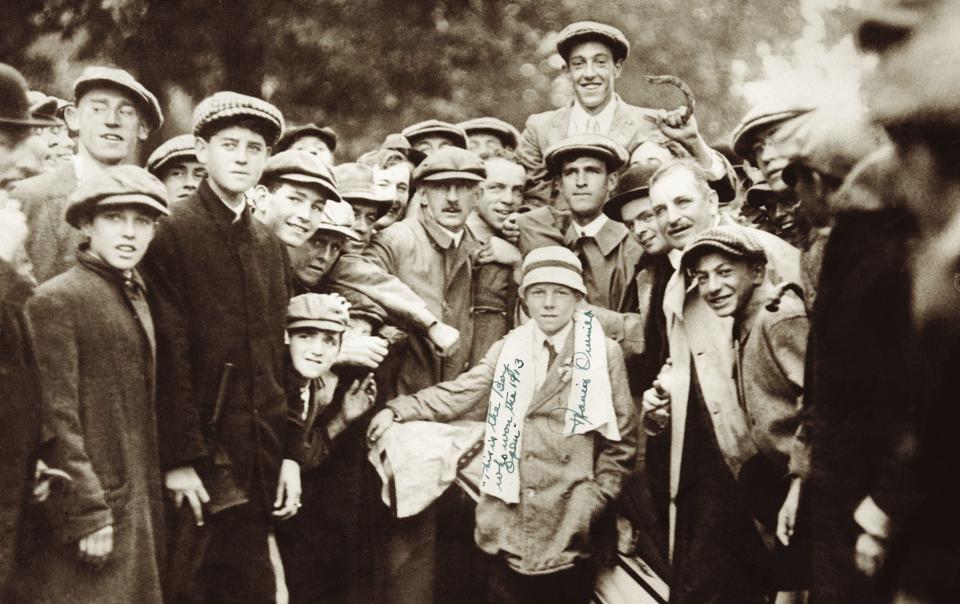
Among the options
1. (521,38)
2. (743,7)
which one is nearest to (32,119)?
(521,38)

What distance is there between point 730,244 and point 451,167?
1.33m

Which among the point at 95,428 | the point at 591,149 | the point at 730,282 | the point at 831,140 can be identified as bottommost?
the point at 95,428

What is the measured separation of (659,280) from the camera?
4.81 m

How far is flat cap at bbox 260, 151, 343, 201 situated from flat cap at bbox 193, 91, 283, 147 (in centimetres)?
10

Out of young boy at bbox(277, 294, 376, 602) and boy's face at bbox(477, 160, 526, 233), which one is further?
boy's face at bbox(477, 160, 526, 233)

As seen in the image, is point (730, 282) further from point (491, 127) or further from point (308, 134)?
point (308, 134)

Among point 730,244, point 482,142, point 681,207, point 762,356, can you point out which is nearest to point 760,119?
point 681,207

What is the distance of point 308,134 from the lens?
207 inches

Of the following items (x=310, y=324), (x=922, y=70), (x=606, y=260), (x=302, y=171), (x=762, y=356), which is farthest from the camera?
(x=606, y=260)

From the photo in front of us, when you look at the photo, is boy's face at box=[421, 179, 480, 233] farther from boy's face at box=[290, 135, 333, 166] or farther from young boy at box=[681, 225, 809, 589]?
young boy at box=[681, 225, 809, 589]

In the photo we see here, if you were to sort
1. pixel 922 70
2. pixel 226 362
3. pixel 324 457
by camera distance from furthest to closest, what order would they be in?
pixel 324 457, pixel 226 362, pixel 922 70

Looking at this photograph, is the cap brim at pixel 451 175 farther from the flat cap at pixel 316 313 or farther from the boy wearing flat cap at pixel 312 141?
the flat cap at pixel 316 313

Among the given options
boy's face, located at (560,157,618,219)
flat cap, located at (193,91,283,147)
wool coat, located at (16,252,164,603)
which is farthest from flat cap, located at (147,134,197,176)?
boy's face, located at (560,157,618,219)

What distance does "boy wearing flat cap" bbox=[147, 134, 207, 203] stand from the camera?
4793mm
